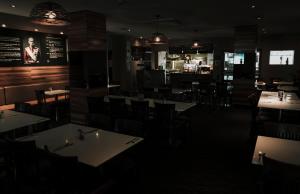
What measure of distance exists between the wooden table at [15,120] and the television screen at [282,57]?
11.3 m

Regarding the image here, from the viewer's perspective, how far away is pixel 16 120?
12.1ft

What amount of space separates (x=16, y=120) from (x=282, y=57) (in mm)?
11776

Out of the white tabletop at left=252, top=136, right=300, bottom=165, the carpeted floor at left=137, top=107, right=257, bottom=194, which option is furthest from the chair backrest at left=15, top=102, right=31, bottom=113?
the white tabletop at left=252, top=136, right=300, bottom=165

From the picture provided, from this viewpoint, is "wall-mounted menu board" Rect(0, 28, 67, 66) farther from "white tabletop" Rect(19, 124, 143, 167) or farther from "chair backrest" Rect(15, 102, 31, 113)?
"white tabletop" Rect(19, 124, 143, 167)

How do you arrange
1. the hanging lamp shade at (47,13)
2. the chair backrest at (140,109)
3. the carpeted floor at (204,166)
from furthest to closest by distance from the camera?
the chair backrest at (140,109) < the carpeted floor at (204,166) < the hanging lamp shade at (47,13)

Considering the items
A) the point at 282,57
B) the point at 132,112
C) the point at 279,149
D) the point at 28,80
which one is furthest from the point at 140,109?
the point at 282,57

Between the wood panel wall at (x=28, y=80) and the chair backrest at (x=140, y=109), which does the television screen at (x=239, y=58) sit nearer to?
the chair backrest at (x=140, y=109)

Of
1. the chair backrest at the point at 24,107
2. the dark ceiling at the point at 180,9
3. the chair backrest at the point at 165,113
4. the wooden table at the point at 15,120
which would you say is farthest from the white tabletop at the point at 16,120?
the dark ceiling at the point at 180,9

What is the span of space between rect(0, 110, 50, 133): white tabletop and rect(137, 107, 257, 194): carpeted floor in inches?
72.2

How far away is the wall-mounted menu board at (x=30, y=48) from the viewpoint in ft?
22.5

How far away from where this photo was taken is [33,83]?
7613mm

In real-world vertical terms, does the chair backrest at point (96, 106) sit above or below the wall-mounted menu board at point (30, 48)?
below

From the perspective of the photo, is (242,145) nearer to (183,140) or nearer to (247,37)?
(183,140)

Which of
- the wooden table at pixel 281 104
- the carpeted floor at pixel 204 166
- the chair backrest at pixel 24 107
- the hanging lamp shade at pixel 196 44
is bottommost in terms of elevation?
the carpeted floor at pixel 204 166
